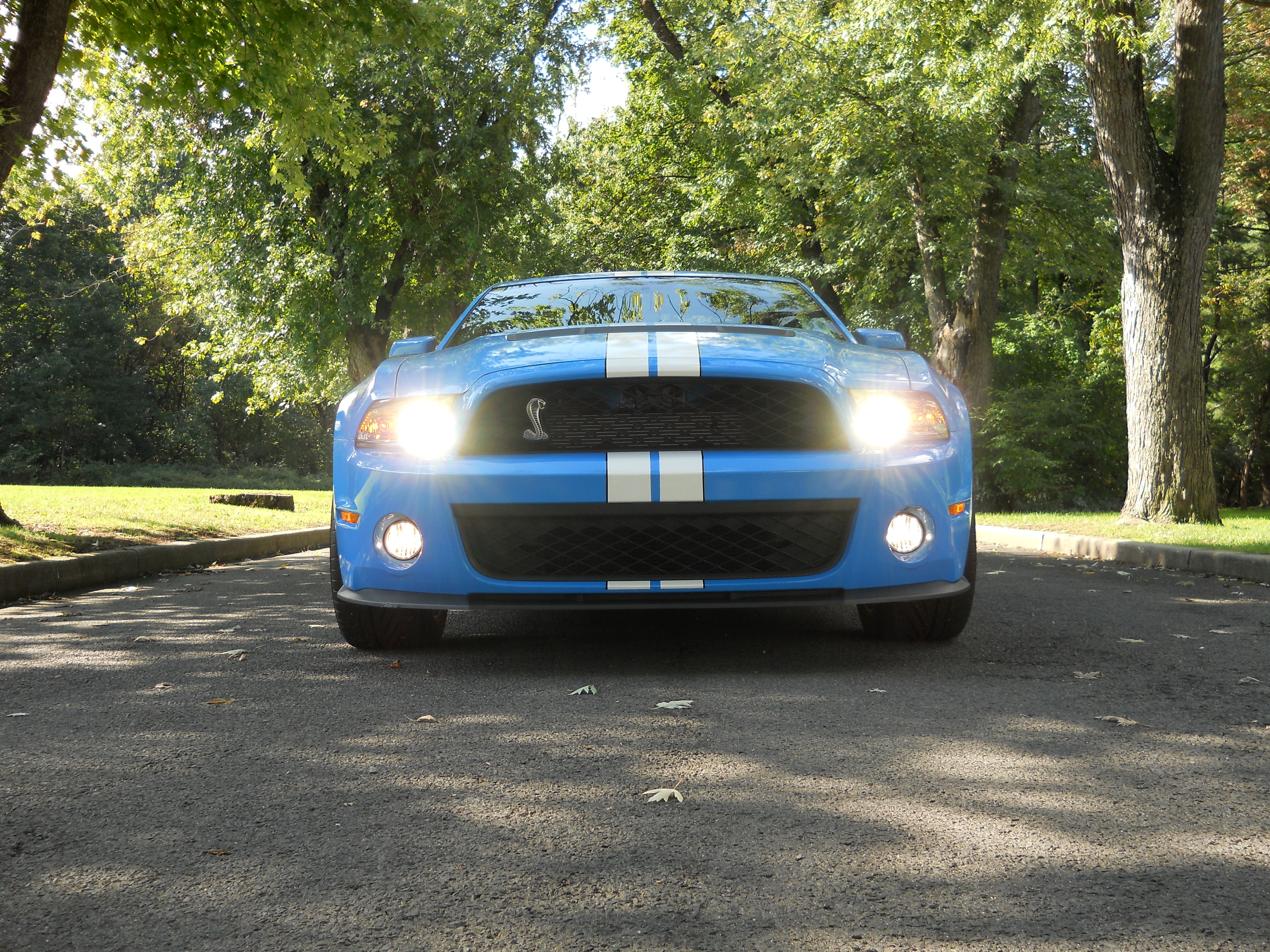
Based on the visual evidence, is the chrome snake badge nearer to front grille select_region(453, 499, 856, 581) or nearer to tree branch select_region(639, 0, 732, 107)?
front grille select_region(453, 499, 856, 581)

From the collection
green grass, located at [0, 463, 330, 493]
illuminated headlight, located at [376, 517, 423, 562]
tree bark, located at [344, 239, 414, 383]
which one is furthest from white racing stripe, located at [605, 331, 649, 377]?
green grass, located at [0, 463, 330, 493]

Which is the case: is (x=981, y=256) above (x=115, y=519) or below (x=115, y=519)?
above

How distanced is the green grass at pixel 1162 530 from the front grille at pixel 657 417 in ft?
18.3

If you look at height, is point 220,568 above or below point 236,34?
below

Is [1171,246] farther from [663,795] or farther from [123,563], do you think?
[663,795]

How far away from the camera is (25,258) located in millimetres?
34312

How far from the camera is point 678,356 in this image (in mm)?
4117

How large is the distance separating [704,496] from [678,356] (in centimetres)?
54

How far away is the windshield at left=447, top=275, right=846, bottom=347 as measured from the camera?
5086 mm

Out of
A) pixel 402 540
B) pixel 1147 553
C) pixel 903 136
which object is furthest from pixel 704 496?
pixel 903 136

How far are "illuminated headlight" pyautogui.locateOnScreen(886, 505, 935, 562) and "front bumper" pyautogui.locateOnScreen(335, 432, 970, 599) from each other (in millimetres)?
20

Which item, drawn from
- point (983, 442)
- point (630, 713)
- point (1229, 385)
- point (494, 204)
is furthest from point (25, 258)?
point (630, 713)

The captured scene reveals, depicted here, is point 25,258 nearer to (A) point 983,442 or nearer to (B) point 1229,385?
(A) point 983,442

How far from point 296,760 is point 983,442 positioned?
73.5ft
